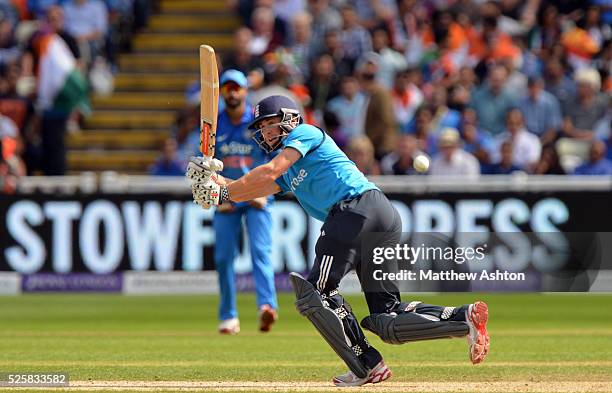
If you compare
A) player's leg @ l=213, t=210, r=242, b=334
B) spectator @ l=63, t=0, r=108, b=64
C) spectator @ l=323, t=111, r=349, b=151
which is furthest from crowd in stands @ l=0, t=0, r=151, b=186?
player's leg @ l=213, t=210, r=242, b=334

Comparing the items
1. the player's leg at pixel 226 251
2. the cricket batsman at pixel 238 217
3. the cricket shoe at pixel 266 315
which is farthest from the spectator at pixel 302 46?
the cricket shoe at pixel 266 315

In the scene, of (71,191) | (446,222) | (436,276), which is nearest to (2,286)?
(71,191)

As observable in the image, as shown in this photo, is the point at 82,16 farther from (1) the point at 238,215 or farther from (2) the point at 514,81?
(1) the point at 238,215

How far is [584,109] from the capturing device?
1870 cm

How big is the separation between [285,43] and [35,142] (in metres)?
3.88

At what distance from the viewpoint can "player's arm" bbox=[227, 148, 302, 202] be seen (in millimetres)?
8477

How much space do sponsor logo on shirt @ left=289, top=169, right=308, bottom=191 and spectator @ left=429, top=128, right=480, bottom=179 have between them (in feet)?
27.7

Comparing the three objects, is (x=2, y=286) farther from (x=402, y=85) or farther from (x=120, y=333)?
(x=402, y=85)

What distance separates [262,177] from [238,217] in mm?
4220

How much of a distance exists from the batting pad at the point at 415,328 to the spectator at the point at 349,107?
33.7 ft

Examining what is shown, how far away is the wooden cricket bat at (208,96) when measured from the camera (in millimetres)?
9102

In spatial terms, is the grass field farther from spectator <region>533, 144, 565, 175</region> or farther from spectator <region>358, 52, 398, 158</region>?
spectator <region>358, 52, 398, 158</region>

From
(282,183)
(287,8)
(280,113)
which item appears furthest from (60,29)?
(280,113)

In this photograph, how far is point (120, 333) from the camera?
13156 mm
